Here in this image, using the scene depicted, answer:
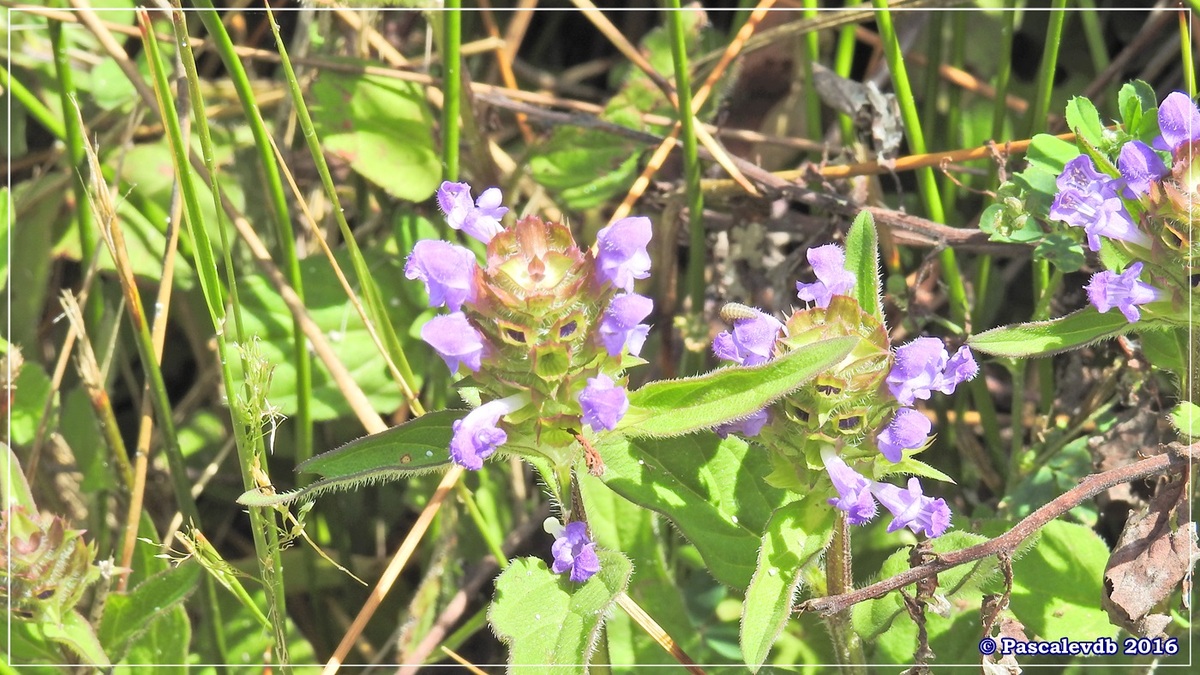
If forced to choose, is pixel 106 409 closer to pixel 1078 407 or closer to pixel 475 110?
pixel 475 110

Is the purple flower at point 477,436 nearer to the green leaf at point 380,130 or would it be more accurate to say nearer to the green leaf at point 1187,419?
the green leaf at point 1187,419

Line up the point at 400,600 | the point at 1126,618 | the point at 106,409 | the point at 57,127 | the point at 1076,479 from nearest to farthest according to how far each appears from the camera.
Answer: the point at 1126,618 → the point at 1076,479 → the point at 106,409 → the point at 57,127 → the point at 400,600

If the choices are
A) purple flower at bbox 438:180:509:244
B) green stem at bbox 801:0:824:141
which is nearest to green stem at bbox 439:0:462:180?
purple flower at bbox 438:180:509:244

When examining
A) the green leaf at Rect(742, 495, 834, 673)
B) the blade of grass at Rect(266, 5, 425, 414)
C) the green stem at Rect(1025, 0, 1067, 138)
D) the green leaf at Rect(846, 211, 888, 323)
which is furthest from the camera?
the green stem at Rect(1025, 0, 1067, 138)

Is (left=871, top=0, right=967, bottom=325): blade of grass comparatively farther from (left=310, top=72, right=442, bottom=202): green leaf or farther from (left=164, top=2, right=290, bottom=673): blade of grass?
(left=164, top=2, right=290, bottom=673): blade of grass

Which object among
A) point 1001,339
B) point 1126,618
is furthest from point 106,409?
point 1126,618

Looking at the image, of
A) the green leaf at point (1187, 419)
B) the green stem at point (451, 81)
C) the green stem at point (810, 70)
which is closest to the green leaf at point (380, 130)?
the green stem at point (451, 81)
